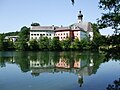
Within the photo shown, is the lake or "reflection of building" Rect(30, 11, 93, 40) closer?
the lake

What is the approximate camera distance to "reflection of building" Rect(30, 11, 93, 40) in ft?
310

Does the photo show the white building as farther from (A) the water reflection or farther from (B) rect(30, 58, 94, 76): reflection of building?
(B) rect(30, 58, 94, 76): reflection of building

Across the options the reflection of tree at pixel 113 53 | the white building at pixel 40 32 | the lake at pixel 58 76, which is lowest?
the lake at pixel 58 76

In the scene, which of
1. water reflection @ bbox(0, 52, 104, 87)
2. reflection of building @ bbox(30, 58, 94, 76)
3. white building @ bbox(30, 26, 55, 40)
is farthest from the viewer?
white building @ bbox(30, 26, 55, 40)

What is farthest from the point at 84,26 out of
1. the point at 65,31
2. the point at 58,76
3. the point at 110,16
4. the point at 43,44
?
the point at 110,16

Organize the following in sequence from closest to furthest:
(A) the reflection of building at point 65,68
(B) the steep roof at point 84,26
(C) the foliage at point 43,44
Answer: (A) the reflection of building at point 65,68, (C) the foliage at point 43,44, (B) the steep roof at point 84,26

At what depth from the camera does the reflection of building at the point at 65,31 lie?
9438 centimetres

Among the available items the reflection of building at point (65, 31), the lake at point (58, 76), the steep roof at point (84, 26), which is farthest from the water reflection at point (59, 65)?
the steep roof at point (84, 26)

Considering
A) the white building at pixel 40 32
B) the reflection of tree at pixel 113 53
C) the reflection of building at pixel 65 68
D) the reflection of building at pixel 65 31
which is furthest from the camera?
the white building at pixel 40 32

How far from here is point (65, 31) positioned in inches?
3748

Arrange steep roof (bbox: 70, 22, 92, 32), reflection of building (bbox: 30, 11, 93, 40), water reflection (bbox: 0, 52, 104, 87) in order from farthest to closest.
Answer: steep roof (bbox: 70, 22, 92, 32) < reflection of building (bbox: 30, 11, 93, 40) < water reflection (bbox: 0, 52, 104, 87)

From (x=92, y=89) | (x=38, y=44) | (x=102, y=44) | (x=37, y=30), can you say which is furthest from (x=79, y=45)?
(x=102, y=44)

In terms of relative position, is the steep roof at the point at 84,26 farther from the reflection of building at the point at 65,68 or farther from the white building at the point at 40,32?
the reflection of building at the point at 65,68

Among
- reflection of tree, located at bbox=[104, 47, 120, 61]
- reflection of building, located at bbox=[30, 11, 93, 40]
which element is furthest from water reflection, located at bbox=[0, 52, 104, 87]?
reflection of building, located at bbox=[30, 11, 93, 40]
